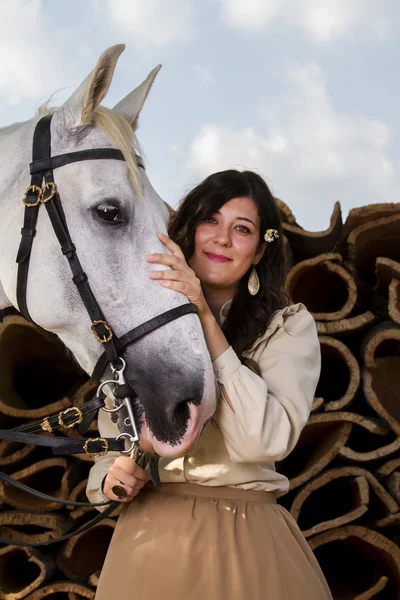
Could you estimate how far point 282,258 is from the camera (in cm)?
148

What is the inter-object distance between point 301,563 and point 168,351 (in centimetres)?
50

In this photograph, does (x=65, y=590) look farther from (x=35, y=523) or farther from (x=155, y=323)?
(x=155, y=323)

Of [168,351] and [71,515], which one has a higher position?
[168,351]

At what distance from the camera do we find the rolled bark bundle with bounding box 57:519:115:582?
2010 mm

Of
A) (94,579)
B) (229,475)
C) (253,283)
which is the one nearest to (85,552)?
(94,579)

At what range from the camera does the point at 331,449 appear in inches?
78.6

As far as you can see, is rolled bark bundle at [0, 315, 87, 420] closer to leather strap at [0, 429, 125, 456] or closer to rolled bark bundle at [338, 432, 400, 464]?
leather strap at [0, 429, 125, 456]

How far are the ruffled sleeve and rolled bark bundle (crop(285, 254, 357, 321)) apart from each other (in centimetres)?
89

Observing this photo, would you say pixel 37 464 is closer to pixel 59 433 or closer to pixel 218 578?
pixel 59 433

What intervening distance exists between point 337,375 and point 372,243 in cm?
54

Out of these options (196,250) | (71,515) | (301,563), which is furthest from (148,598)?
(71,515)

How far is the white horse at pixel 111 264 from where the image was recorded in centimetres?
105

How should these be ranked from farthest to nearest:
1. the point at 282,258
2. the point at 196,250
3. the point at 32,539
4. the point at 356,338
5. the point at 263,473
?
the point at 356,338, the point at 32,539, the point at 282,258, the point at 196,250, the point at 263,473

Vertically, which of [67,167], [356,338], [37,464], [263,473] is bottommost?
[37,464]
